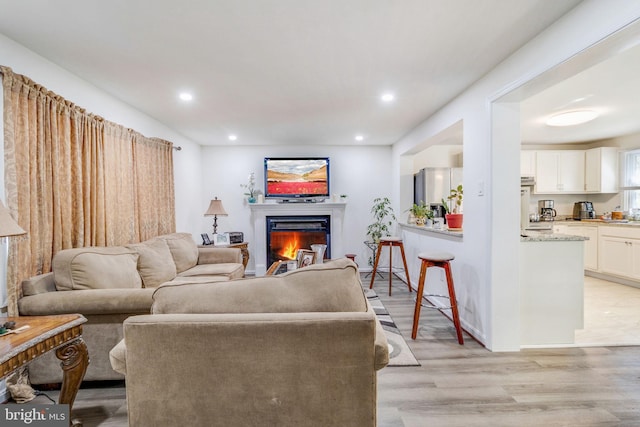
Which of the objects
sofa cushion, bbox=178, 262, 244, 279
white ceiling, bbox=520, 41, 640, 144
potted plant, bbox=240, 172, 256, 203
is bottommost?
sofa cushion, bbox=178, 262, 244, 279

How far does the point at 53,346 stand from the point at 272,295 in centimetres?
117

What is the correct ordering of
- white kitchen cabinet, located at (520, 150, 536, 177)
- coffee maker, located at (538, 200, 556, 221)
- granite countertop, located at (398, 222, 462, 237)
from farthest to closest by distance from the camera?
1. coffee maker, located at (538, 200, 556, 221)
2. white kitchen cabinet, located at (520, 150, 536, 177)
3. granite countertop, located at (398, 222, 462, 237)

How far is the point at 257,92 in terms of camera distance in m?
2.86

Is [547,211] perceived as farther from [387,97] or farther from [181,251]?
[181,251]

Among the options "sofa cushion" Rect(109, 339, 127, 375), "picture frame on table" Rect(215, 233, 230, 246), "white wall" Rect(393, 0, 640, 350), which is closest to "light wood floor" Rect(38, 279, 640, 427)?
"white wall" Rect(393, 0, 640, 350)

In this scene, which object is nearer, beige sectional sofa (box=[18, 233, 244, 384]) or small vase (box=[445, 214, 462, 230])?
beige sectional sofa (box=[18, 233, 244, 384])

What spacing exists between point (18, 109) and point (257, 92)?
5.57ft

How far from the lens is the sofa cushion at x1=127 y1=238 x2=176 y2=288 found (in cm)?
274

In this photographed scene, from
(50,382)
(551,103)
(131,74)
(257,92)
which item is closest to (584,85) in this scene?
(551,103)

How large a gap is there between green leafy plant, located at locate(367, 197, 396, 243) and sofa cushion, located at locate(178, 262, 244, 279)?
8.44 ft

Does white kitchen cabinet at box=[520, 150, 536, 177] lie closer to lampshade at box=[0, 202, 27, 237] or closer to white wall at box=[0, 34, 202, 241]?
white wall at box=[0, 34, 202, 241]

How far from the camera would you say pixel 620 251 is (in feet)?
14.7

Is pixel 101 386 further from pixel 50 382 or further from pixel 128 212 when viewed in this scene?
pixel 128 212

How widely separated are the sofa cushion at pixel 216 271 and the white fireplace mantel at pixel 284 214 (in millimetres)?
1540
